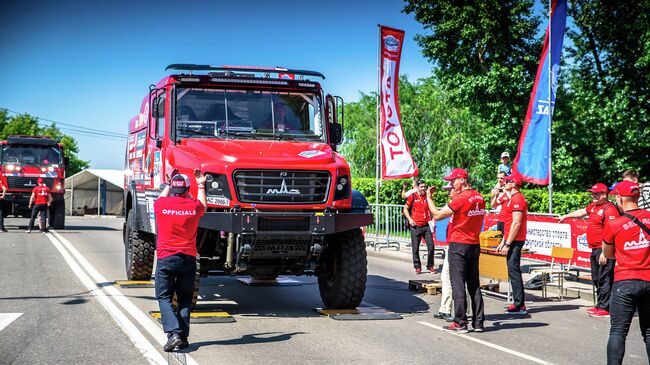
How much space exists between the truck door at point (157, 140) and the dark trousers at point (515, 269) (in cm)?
498

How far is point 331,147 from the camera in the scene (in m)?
10.9

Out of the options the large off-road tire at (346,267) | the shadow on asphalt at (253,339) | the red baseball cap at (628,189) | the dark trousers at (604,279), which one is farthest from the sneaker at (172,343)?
the dark trousers at (604,279)

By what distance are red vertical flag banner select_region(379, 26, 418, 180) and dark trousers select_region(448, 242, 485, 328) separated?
10.9 meters

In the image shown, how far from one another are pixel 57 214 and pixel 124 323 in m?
20.9

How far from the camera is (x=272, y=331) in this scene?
8.82 metres

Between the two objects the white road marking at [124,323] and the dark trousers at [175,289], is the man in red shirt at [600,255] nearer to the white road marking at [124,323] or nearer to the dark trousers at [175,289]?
the dark trousers at [175,289]

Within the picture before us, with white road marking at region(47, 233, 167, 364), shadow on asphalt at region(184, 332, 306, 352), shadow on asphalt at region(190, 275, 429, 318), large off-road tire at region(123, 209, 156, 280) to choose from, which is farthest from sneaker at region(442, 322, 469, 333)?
large off-road tire at region(123, 209, 156, 280)

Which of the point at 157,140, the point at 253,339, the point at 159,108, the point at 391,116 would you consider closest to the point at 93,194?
the point at 391,116

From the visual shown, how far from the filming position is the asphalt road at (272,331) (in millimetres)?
Answer: 7426

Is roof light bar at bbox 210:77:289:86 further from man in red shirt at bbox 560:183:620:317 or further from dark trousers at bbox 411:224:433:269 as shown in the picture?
dark trousers at bbox 411:224:433:269

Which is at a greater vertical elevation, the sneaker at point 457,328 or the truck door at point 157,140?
the truck door at point 157,140

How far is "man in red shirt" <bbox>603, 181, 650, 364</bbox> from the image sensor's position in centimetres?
632

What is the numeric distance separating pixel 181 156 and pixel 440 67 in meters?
24.0

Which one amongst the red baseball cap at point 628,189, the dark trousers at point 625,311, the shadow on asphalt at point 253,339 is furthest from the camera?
the shadow on asphalt at point 253,339
